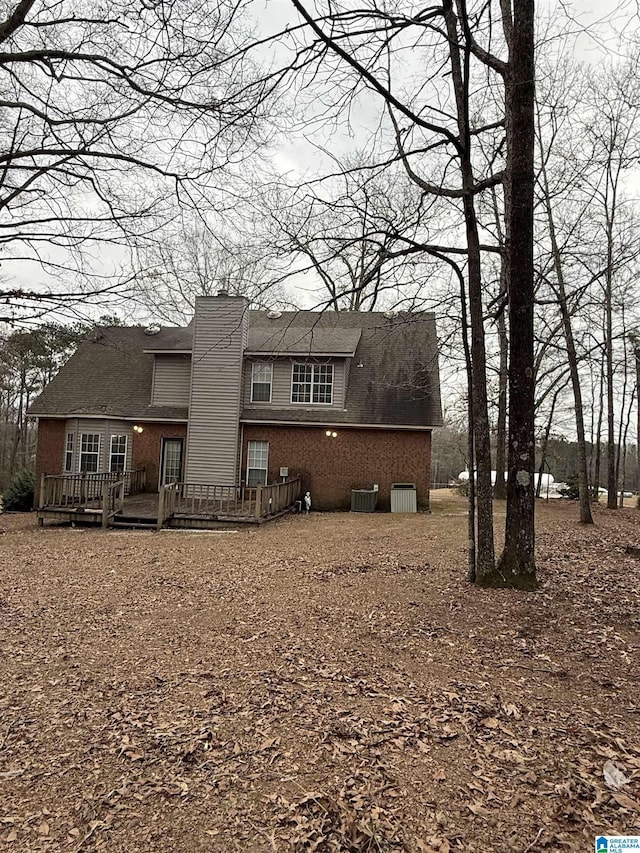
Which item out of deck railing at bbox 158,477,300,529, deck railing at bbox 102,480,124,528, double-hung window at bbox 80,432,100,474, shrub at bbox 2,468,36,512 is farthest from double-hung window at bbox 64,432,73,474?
deck railing at bbox 158,477,300,529

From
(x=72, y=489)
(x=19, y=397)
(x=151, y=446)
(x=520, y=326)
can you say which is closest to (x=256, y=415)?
(x=151, y=446)

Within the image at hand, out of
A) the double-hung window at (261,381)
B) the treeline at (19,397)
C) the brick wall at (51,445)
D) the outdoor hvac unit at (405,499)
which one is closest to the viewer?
the outdoor hvac unit at (405,499)

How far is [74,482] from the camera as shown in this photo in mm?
14094

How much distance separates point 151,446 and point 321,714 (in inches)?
591

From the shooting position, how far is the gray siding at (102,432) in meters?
17.2

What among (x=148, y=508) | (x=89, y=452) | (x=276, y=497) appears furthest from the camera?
(x=89, y=452)

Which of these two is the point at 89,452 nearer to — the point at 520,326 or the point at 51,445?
the point at 51,445

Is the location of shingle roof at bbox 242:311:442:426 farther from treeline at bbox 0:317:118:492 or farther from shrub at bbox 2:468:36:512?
treeline at bbox 0:317:118:492

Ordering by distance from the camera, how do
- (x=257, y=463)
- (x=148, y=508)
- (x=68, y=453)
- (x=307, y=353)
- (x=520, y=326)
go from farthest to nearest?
(x=68, y=453)
(x=257, y=463)
(x=307, y=353)
(x=148, y=508)
(x=520, y=326)

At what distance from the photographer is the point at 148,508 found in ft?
47.5

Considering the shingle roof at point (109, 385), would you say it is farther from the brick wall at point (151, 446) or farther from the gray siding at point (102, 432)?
the brick wall at point (151, 446)

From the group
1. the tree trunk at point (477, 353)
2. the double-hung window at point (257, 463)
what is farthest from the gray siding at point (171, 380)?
the tree trunk at point (477, 353)

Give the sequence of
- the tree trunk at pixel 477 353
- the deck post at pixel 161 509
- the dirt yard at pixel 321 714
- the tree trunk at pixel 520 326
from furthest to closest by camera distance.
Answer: the deck post at pixel 161 509 → the tree trunk at pixel 477 353 → the tree trunk at pixel 520 326 → the dirt yard at pixel 321 714

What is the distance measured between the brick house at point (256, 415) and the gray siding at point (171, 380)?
4 centimetres
